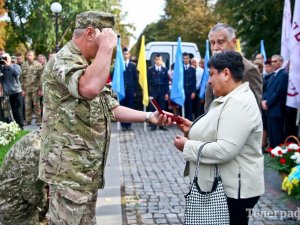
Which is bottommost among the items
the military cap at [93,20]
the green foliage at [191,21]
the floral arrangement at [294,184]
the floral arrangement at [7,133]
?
the floral arrangement at [7,133]

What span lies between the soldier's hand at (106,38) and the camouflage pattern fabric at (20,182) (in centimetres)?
152

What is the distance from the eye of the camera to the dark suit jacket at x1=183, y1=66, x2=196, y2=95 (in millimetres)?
13539

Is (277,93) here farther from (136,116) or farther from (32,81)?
(32,81)

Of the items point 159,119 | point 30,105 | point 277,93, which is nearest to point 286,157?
point 159,119

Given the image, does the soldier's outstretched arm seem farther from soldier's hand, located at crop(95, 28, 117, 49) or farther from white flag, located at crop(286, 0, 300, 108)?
white flag, located at crop(286, 0, 300, 108)

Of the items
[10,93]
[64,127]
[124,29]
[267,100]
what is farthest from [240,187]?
[124,29]

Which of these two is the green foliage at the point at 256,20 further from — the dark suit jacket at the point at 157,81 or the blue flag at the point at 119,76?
the blue flag at the point at 119,76

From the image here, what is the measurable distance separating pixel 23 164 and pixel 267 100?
18.9 ft

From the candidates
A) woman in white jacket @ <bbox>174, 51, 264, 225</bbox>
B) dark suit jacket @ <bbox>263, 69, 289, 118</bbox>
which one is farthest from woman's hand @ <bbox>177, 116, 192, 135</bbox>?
dark suit jacket @ <bbox>263, 69, 289, 118</bbox>

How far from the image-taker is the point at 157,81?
509 inches


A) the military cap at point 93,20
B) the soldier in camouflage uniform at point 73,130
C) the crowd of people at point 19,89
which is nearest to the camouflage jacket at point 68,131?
the soldier in camouflage uniform at point 73,130

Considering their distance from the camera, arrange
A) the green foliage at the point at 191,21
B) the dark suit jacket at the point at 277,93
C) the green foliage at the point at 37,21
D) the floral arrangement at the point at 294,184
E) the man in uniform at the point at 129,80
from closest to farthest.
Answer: the floral arrangement at the point at 294,184
the dark suit jacket at the point at 277,93
the man in uniform at the point at 129,80
the green foliage at the point at 37,21
the green foliage at the point at 191,21

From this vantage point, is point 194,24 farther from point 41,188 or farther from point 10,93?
point 41,188

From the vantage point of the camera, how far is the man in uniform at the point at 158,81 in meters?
12.9
